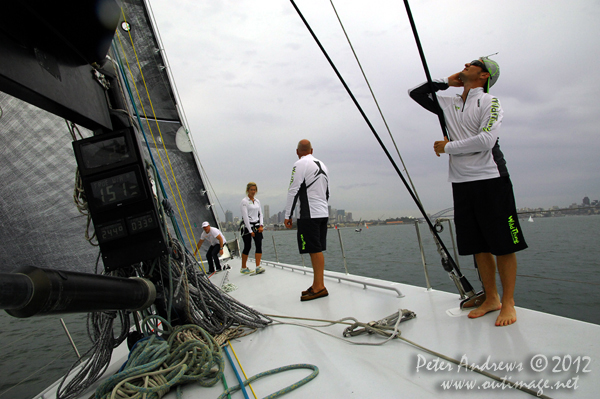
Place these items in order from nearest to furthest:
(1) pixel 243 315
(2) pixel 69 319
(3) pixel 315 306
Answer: (1) pixel 243 315
(3) pixel 315 306
(2) pixel 69 319

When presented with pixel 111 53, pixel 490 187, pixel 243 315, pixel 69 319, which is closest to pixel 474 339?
pixel 490 187

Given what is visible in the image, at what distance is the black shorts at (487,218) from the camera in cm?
150

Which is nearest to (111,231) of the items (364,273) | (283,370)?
(283,370)

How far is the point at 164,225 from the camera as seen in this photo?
154 cm

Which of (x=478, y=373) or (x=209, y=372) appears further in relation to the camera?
(x=209, y=372)

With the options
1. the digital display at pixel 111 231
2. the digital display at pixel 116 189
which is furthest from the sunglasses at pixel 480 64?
the digital display at pixel 111 231

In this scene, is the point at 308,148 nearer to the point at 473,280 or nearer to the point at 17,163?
the point at 17,163

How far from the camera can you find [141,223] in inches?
55.2

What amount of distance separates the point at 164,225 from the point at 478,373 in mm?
1479

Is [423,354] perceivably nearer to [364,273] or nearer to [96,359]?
[96,359]

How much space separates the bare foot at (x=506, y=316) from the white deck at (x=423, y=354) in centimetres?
3

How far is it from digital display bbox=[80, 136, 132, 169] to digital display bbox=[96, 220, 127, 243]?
0.92 feet

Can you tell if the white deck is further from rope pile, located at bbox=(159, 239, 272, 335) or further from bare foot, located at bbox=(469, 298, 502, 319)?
rope pile, located at bbox=(159, 239, 272, 335)

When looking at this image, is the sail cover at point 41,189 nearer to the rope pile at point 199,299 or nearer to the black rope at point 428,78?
the rope pile at point 199,299
